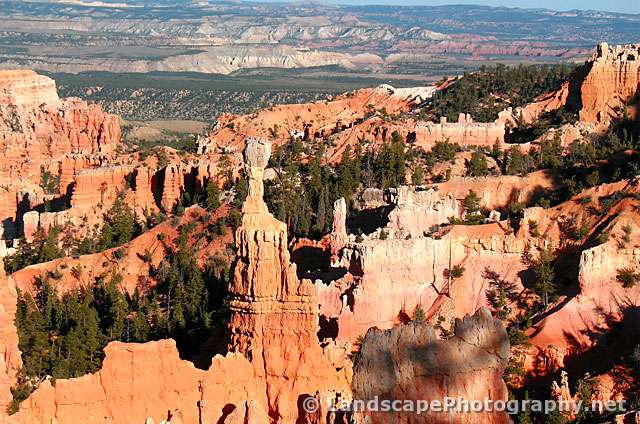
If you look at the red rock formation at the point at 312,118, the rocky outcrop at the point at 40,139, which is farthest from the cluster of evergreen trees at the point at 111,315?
the red rock formation at the point at 312,118

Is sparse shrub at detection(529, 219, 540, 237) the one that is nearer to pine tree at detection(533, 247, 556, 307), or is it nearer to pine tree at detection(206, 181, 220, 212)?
pine tree at detection(533, 247, 556, 307)

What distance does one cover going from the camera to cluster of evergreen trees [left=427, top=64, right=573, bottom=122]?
311 ft

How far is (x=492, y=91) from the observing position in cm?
10094

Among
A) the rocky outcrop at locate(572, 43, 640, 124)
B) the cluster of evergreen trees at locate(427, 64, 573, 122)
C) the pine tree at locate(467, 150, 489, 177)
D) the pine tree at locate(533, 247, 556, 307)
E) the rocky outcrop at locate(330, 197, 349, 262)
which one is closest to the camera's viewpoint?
the pine tree at locate(533, 247, 556, 307)

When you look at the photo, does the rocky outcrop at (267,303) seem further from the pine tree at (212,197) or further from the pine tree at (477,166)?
the pine tree at (477,166)

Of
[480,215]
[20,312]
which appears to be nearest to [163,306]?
[20,312]

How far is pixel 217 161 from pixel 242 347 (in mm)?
46596

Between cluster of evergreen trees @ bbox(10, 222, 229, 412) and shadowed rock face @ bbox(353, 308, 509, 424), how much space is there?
18555 mm

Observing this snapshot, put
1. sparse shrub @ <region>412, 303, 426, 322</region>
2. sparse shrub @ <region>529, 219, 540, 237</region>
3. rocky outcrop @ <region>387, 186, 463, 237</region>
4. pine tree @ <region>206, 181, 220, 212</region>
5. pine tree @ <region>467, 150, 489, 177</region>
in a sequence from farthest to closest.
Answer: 1. pine tree @ <region>467, 150, 489, 177</region>
2. pine tree @ <region>206, 181, 220, 212</region>
3. rocky outcrop @ <region>387, 186, 463, 237</region>
4. sparse shrub @ <region>529, 219, 540, 237</region>
5. sparse shrub @ <region>412, 303, 426, 322</region>

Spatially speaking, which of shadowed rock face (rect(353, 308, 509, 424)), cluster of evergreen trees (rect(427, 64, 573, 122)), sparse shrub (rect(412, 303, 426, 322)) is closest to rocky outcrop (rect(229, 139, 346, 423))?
shadowed rock face (rect(353, 308, 509, 424))

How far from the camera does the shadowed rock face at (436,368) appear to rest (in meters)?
29.7

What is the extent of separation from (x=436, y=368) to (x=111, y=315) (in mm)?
32831

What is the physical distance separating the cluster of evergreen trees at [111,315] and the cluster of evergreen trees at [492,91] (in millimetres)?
30980

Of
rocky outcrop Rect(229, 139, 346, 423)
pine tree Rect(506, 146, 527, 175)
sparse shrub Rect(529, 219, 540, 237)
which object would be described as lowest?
pine tree Rect(506, 146, 527, 175)
